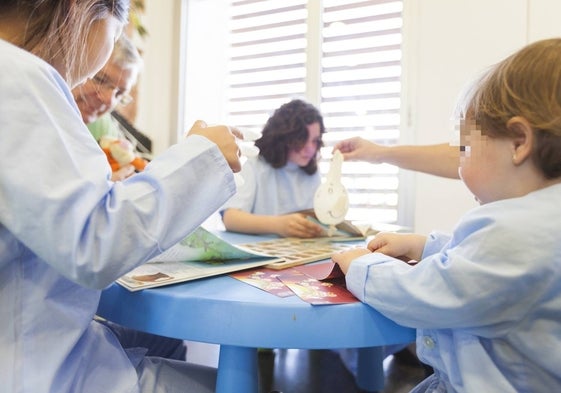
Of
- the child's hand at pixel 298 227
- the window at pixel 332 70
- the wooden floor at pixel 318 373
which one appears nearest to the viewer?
the child's hand at pixel 298 227

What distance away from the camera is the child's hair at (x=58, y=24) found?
1.40 ft

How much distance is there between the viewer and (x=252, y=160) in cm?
137

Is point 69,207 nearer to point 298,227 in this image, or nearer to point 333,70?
point 298,227

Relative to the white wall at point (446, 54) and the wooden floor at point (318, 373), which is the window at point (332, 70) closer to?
the white wall at point (446, 54)

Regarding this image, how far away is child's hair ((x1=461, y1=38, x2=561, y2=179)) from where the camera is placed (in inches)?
16.5

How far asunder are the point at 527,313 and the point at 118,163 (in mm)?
1448

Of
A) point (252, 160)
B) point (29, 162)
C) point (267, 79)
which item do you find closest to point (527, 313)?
point (29, 162)

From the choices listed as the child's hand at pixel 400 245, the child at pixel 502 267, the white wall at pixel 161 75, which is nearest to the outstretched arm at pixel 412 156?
the child's hand at pixel 400 245

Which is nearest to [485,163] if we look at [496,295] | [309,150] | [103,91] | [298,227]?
[496,295]

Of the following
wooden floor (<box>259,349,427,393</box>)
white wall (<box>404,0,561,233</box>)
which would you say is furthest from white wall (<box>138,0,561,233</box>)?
wooden floor (<box>259,349,427,393</box>)

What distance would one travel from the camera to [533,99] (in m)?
0.43

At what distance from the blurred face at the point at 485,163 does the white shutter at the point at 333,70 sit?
1.34m

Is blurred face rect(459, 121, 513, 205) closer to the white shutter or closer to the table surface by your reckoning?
the table surface

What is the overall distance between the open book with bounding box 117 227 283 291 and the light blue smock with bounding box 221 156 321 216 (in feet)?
2.22
